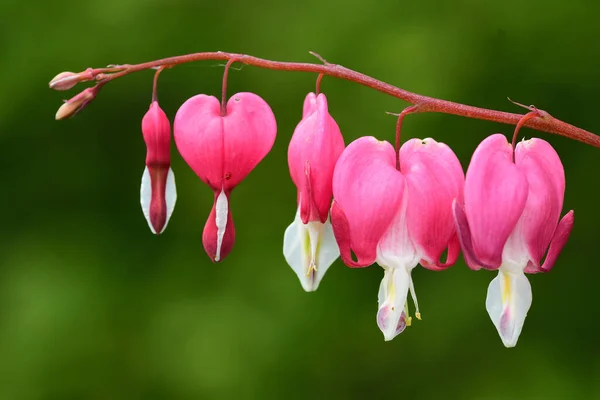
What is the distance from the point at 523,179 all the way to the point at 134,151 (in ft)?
5.59

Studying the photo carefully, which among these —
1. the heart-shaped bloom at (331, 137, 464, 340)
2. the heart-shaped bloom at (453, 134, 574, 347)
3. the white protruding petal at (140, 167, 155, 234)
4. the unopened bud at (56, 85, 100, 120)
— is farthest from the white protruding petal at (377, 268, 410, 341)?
the unopened bud at (56, 85, 100, 120)

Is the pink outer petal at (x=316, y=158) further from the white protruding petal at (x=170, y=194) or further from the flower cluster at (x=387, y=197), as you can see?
the white protruding petal at (x=170, y=194)

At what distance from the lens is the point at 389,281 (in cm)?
129

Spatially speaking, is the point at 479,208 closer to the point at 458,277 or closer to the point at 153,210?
the point at 153,210

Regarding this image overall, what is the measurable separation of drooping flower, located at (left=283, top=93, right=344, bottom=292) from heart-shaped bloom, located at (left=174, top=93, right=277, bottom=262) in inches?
2.3

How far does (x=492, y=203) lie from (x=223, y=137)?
1.22ft

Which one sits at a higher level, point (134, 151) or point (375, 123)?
point (375, 123)

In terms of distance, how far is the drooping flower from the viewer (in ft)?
4.20

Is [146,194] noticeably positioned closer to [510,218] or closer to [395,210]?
[395,210]

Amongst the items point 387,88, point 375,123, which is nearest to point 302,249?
point 387,88

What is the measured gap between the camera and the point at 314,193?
129 cm

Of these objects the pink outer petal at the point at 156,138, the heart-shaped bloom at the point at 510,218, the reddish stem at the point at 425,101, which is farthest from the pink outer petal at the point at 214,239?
the heart-shaped bloom at the point at 510,218

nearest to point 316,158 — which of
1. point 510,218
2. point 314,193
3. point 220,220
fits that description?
point 314,193

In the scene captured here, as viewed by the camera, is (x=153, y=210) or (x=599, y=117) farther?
(x=599, y=117)
